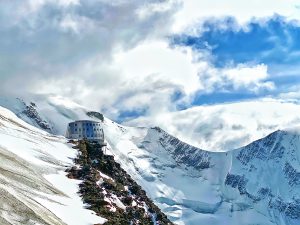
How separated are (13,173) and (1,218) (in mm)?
22428

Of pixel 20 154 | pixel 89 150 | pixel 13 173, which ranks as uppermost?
pixel 89 150

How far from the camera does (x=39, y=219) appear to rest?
259 feet

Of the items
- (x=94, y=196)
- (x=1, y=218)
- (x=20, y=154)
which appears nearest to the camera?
(x=1, y=218)

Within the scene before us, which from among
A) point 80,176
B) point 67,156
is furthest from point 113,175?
point 80,176

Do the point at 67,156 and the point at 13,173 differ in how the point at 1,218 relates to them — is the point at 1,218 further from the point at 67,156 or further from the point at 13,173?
the point at 67,156

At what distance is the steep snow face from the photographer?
80.1 metres

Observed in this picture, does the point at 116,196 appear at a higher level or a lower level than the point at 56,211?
higher

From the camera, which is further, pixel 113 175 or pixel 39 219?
pixel 113 175

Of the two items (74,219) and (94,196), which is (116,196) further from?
(74,219)

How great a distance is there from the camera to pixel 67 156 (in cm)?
13125

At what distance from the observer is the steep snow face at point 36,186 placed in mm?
80062

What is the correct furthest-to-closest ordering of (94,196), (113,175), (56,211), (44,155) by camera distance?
1. (113,175)
2. (44,155)
3. (94,196)
4. (56,211)

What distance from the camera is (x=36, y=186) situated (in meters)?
96.7

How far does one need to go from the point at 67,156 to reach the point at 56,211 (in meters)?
42.3
